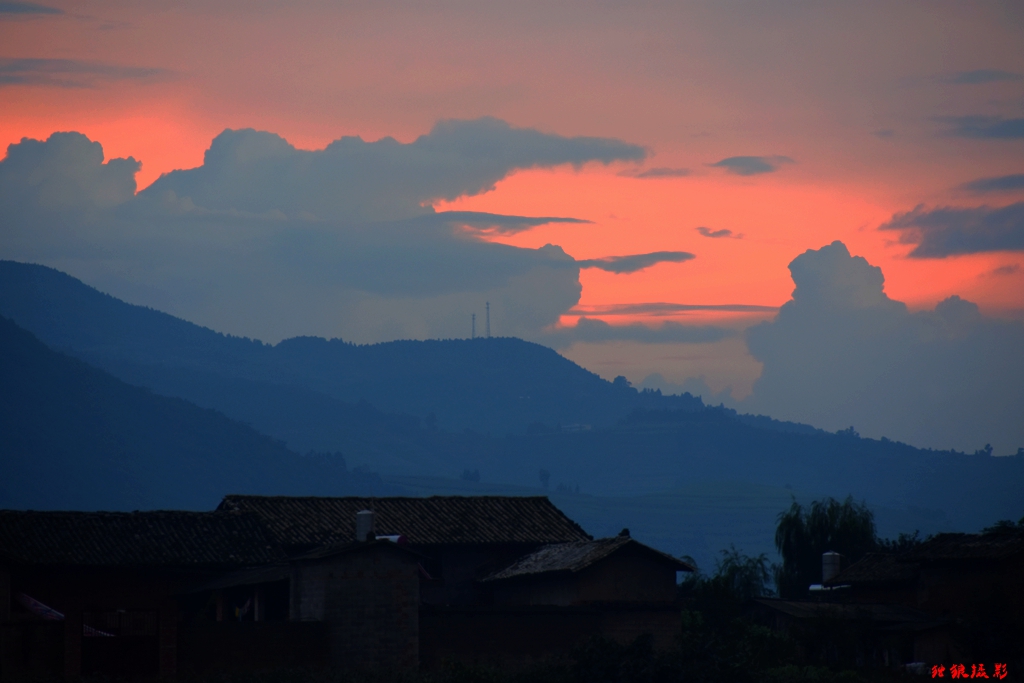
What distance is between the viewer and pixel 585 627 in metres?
49.9

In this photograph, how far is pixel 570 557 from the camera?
172 ft

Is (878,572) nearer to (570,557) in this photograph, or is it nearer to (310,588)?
(570,557)

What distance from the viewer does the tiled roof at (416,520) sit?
55062 mm

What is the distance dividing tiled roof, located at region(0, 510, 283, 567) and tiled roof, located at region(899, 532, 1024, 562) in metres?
30.1

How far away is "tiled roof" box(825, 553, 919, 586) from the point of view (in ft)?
209

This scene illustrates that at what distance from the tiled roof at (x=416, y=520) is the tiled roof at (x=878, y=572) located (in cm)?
1567

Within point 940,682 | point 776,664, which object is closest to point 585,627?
point 776,664

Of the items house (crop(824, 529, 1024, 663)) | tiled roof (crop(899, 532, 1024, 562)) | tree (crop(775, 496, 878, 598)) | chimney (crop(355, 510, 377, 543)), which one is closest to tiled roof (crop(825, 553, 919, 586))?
house (crop(824, 529, 1024, 663))

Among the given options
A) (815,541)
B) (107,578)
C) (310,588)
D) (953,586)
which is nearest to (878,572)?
(953,586)

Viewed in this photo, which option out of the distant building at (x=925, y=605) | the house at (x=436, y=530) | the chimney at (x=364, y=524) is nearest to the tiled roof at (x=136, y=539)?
the house at (x=436, y=530)

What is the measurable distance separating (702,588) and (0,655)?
3539 cm

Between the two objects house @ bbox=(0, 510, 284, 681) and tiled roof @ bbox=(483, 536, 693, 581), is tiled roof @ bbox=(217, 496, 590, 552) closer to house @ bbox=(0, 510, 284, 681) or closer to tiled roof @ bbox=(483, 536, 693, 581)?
tiled roof @ bbox=(483, 536, 693, 581)

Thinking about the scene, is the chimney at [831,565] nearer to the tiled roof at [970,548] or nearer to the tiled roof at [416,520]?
the tiled roof at [970,548]

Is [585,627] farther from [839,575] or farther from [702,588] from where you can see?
[839,575]
